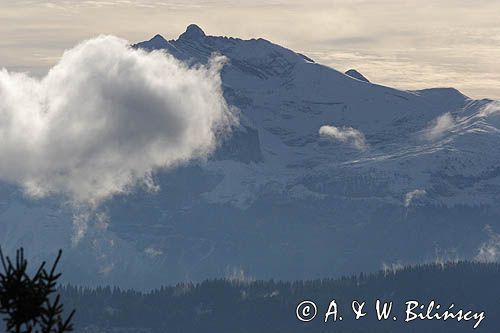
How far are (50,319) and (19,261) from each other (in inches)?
82.9

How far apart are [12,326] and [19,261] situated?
1963mm

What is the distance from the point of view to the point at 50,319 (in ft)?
147

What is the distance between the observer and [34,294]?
44781 millimetres

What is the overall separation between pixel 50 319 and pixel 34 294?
827 millimetres

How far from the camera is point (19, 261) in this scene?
4366 centimetres

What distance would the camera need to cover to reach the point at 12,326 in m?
44.3

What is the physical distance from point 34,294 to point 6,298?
82 centimetres

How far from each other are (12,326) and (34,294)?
43.6 inches

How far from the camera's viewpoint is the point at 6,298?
44.9 m

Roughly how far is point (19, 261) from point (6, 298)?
5.76 feet

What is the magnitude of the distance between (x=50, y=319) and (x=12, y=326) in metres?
1.09
